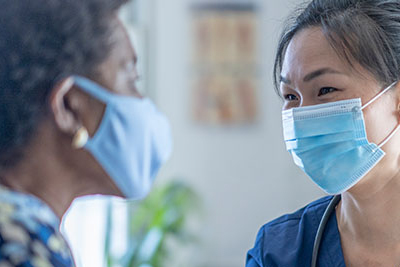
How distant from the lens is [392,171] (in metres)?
1.42

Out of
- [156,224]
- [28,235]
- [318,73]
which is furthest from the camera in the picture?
[156,224]

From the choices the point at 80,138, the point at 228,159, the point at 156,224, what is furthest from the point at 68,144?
the point at 228,159

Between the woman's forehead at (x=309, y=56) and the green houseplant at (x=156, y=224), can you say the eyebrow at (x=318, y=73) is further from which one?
the green houseplant at (x=156, y=224)

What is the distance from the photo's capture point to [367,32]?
1381 mm

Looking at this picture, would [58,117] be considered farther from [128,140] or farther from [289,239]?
[289,239]

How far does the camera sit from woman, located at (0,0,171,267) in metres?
0.84

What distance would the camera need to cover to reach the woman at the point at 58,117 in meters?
0.84

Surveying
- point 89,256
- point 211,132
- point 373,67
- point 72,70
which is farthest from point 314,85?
point 211,132

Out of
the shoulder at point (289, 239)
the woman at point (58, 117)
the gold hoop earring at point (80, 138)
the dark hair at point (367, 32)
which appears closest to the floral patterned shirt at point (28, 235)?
the woman at point (58, 117)

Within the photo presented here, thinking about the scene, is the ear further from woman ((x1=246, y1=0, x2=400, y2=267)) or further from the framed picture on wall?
the framed picture on wall

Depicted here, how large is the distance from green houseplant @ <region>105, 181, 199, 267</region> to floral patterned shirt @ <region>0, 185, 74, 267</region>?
6.70ft

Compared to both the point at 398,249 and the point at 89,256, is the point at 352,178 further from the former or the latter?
the point at 89,256

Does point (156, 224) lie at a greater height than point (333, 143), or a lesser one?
lesser

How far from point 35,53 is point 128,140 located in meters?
0.24
